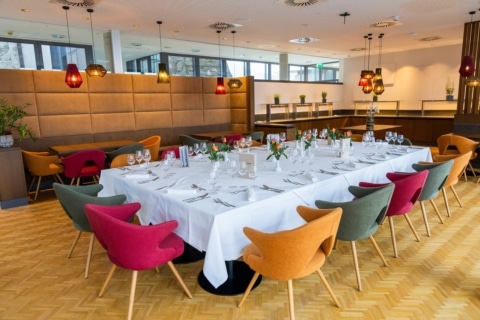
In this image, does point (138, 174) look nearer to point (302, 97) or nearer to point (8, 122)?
point (8, 122)

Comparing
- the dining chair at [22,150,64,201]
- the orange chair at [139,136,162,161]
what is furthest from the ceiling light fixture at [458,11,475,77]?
the dining chair at [22,150,64,201]

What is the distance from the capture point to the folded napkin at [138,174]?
10.9 feet

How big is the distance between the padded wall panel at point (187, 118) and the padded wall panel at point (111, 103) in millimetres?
1150

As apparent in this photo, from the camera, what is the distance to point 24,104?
242 inches

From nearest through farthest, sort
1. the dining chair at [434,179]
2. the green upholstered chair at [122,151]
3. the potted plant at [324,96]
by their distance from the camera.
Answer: the dining chair at [434,179], the green upholstered chair at [122,151], the potted plant at [324,96]

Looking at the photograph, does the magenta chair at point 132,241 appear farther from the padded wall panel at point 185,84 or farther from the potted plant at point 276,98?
the potted plant at point 276,98

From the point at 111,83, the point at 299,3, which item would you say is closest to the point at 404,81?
the point at 299,3

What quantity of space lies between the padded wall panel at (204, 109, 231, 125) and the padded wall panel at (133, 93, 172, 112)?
1.14 metres

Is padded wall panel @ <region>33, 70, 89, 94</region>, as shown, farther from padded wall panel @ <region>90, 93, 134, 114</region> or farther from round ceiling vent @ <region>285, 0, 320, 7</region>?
round ceiling vent @ <region>285, 0, 320, 7</region>

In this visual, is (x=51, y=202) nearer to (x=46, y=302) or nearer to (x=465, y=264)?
(x=46, y=302)

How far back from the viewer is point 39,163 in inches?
218

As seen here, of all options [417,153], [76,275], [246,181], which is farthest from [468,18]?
[76,275]

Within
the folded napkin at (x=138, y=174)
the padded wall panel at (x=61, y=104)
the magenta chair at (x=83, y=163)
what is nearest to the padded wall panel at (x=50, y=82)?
the padded wall panel at (x=61, y=104)

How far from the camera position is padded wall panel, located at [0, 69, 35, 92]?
5887mm
